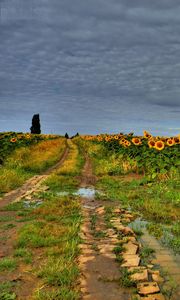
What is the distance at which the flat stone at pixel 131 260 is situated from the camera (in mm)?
5898

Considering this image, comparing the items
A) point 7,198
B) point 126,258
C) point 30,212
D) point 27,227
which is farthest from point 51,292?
point 7,198

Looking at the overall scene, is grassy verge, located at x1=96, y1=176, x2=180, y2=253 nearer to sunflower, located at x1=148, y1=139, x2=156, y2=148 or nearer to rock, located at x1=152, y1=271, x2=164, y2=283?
rock, located at x1=152, y1=271, x2=164, y2=283

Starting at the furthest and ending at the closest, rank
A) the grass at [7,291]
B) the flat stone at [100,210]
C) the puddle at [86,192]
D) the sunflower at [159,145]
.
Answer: the sunflower at [159,145], the puddle at [86,192], the flat stone at [100,210], the grass at [7,291]

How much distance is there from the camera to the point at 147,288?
16.3 feet

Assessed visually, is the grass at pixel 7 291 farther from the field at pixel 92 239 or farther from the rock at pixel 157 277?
the rock at pixel 157 277

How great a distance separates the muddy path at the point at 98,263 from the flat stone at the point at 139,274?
21 cm

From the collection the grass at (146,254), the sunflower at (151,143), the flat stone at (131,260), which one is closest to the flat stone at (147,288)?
the flat stone at (131,260)

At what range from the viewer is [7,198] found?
1247 cm

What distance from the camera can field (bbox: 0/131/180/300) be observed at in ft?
16.9

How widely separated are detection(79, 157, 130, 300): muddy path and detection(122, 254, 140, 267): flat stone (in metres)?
0.15

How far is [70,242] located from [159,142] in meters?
9.50

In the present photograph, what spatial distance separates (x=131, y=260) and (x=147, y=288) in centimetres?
108

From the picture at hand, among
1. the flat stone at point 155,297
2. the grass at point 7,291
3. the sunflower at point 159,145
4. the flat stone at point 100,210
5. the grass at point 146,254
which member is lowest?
the flat stone at point 155,297

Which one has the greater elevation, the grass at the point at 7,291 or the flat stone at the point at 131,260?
the flat stone at the point at 131,260
